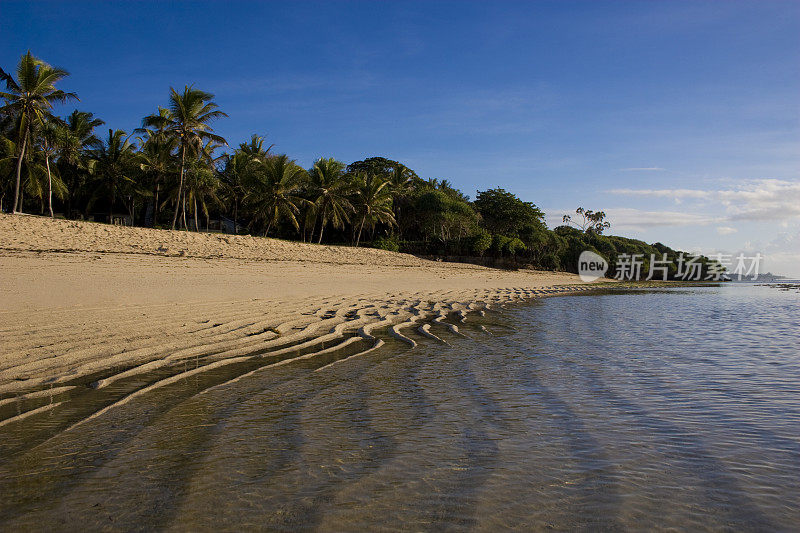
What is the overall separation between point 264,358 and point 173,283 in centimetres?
797

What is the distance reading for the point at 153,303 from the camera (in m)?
9.89

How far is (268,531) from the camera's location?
7.45ft

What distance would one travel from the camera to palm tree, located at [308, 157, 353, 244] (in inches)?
1683

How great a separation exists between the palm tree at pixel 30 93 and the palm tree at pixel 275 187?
13.9m

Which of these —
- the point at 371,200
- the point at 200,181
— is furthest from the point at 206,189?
the point at 371,200

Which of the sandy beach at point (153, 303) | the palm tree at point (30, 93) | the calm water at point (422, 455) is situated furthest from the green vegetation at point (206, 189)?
the calm water at point (422, 455)

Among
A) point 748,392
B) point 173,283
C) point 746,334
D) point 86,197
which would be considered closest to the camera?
point 748,392

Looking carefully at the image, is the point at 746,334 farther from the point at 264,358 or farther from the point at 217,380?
the point at 217,380

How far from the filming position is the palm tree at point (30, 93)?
26.8 metres

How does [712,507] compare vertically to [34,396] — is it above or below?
above

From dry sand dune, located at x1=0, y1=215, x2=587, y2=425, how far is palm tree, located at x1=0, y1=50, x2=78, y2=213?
37.3 ft

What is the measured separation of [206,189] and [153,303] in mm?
34549

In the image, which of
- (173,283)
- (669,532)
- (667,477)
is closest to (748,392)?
(667,477)

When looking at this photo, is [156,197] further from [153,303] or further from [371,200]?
[153,303]
